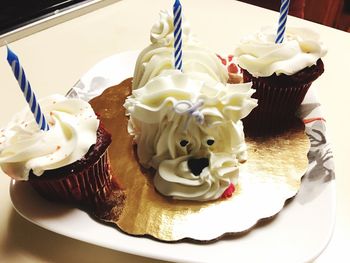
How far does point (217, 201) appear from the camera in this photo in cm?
100

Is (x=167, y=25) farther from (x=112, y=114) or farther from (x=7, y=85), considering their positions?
(x=7, y=85)

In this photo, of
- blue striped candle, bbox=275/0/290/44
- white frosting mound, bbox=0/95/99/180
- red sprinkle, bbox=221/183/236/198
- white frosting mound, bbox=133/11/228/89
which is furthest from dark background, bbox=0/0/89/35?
red sprinkle, bbox=221/183/236/198

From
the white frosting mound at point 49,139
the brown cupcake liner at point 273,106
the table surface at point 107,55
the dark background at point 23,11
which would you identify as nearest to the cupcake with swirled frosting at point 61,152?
the white frosting mound at point 49,139

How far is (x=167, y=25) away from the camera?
1179mm

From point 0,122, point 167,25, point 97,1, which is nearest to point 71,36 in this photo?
point 97,1

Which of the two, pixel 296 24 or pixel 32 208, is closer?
pixel 32 208

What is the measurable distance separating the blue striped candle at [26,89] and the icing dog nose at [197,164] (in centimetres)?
33

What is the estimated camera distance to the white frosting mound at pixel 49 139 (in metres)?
0.92

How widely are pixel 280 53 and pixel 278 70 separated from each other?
45 mm

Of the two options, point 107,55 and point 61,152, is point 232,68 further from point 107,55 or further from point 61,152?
point 61,152

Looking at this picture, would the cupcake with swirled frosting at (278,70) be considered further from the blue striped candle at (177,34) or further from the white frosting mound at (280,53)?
the blue striped candle at (177,34)

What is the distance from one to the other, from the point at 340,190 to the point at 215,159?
33 cm

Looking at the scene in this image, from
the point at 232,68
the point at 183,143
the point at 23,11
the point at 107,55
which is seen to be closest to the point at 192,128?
the point at 183,143

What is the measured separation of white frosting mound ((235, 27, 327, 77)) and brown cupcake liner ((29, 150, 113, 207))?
1.47ft
